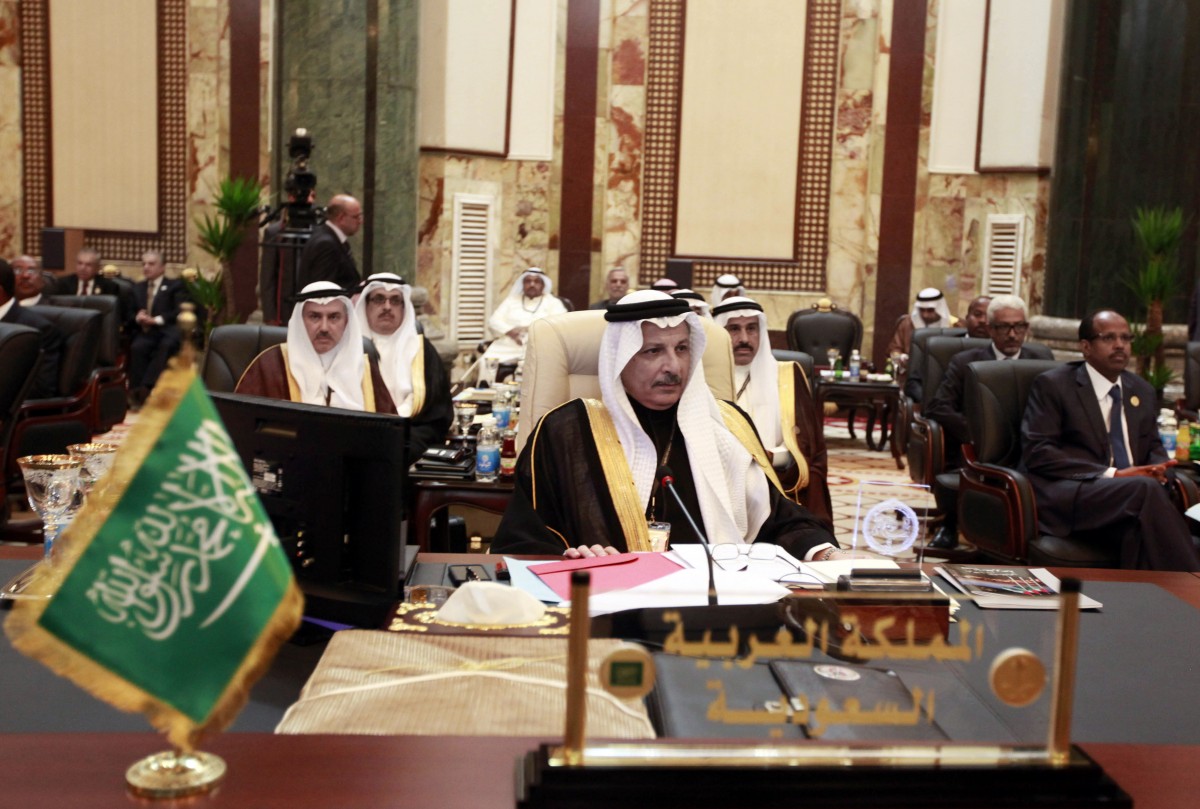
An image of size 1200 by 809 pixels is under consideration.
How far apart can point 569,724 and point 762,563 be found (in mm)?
1329

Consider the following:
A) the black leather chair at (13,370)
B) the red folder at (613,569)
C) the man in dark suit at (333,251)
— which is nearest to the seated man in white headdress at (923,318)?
the man in dark suit at (333,251)

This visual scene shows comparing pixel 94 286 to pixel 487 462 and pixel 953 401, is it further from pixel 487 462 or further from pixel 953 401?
pixel 953 401

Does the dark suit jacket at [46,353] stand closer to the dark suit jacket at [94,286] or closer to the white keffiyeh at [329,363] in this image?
the white keffiyeh at [329,363]

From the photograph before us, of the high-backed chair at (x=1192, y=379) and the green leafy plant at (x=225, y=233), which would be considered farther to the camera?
the green leafy plant at (x=225, y=233)

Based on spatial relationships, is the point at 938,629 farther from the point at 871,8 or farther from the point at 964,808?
the point at 871,8

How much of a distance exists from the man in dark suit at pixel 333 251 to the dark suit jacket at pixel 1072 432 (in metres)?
4.15

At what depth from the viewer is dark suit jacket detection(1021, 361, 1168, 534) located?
509 centimetres

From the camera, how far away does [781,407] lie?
17.8 feet

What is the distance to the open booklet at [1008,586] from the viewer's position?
8.00ft

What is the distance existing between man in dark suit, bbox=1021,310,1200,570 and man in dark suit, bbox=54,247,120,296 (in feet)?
27.9

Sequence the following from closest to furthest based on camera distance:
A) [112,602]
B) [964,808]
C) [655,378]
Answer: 1. [112,602]
2. [964,808]
3. [655,378]

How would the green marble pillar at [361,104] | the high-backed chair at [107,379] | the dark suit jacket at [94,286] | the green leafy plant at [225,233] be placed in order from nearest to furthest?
the high-backed chair at [107,379] → the green marble pillar at [361,104] → the green leafy plant at [225,233] → the dark suit jacket at [94,286]

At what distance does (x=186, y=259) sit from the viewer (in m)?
12.0

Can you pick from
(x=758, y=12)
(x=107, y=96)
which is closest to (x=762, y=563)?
(x=758, y=12)
